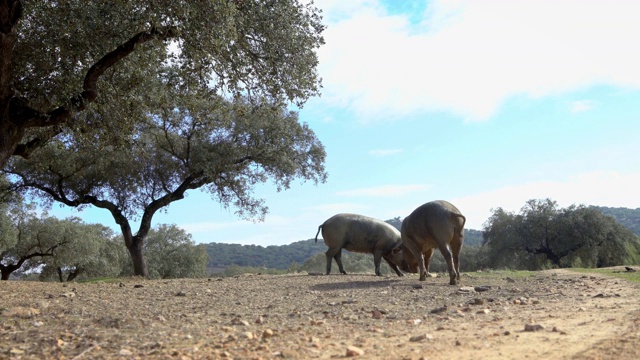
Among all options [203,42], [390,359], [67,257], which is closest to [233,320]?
[390,359]

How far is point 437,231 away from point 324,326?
24.9 ft

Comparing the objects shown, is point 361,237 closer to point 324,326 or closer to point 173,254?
point 324,326

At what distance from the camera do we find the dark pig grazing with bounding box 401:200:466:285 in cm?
1315

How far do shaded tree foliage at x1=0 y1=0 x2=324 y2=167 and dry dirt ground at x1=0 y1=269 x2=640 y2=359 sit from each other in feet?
14.5

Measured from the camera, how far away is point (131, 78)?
42.7 ft

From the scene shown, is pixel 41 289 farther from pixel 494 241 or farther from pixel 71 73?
pixel 494 241

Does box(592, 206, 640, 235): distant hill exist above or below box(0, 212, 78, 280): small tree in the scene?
above

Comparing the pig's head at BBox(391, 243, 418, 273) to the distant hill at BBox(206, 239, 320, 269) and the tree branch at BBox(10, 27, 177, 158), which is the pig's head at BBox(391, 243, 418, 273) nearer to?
the tree branch at BBox(10, 27, 177, 158)

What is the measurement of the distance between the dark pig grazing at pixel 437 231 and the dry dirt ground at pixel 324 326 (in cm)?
287

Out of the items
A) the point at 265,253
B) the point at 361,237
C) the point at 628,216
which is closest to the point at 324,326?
the point at 361,237

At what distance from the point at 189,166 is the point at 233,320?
16.2m

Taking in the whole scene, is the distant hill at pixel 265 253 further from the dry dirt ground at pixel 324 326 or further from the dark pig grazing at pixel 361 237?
the dry dirt ground at pixel 324 326

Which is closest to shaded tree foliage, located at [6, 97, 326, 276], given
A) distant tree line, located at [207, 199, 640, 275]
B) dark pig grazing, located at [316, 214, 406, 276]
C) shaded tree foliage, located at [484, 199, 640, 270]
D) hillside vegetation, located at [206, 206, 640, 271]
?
dark pig grazing, located at [316, 214, 406, 276]

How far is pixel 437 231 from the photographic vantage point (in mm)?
13305
